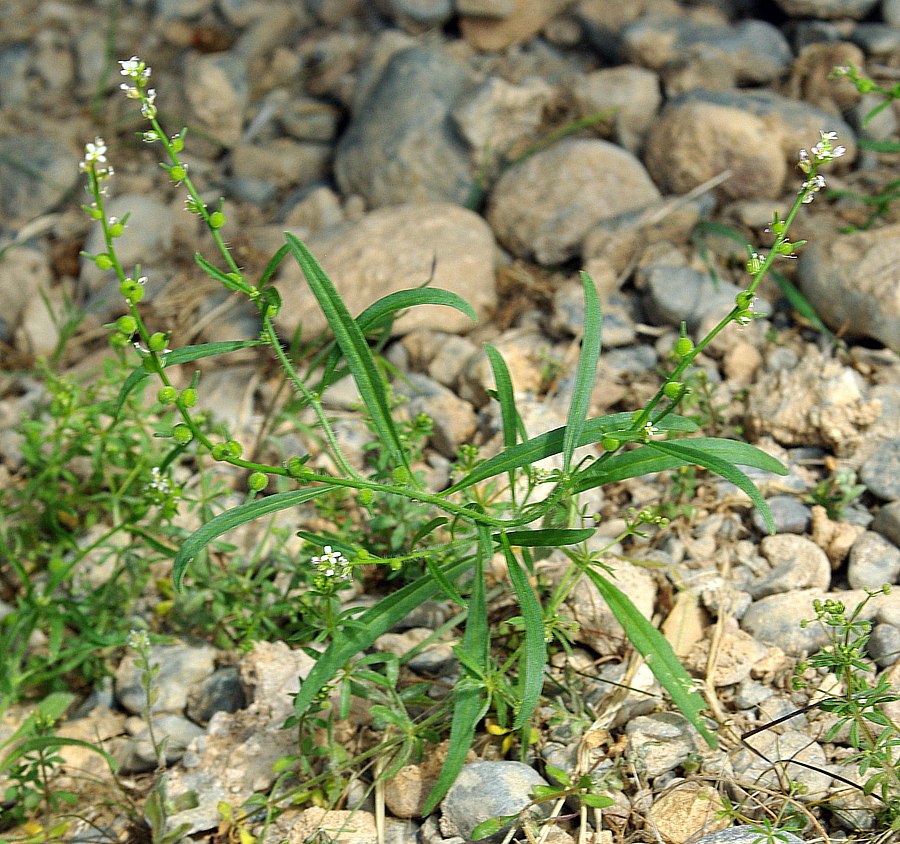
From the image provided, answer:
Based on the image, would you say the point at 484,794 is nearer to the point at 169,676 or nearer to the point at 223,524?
the point at 223,524

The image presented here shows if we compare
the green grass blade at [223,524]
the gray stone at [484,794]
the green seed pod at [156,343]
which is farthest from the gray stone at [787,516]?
the green seed pod at [156,343]

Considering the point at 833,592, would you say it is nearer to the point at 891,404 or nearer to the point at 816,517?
the point at 816,517

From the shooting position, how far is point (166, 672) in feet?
9.70

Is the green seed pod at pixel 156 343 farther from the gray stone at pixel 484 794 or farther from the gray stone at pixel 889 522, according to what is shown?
the gray stone at pixel 889 522

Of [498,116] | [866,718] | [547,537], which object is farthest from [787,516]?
[498,116]

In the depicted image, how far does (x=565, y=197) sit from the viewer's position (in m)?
4.16

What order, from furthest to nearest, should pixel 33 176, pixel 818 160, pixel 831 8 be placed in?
1. pixel 33 176
2. pixel 831 8
3. pixel 818 160

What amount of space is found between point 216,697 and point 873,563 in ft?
6.29

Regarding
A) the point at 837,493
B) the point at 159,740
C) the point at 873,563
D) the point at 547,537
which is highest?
the point at 547,537

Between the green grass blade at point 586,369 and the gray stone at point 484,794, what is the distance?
0.75 m

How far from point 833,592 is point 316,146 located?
139 inches

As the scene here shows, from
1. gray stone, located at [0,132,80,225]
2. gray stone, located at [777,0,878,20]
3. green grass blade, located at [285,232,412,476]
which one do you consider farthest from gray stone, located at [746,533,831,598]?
gray stone, located at [0,132,80,225]

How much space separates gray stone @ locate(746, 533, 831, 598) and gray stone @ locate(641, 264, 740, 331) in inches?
39.6

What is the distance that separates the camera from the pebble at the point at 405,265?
3.85 metres
